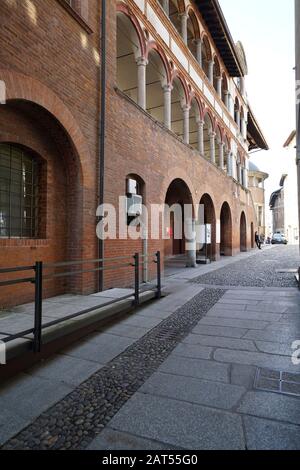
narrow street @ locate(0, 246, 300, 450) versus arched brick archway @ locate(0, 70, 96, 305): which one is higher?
arched brick archway @ locate(0, 70, 96, 305)

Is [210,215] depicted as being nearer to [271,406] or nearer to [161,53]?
[161,53]

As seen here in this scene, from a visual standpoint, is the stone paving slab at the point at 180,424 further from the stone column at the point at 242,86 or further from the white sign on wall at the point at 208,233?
the stone column at the point at 242,86

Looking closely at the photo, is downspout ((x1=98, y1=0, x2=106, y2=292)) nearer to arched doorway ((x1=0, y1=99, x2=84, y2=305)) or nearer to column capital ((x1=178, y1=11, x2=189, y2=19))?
arched doorway ((x1=0, y1=99, x2=84, y2=305))

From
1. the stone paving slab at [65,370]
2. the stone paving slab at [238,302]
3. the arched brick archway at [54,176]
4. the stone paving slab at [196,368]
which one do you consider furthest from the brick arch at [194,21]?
the stone paving slab at [65,370]

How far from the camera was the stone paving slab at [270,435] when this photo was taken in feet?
5.95

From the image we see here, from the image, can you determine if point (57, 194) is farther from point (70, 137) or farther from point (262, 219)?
point (262, 219)

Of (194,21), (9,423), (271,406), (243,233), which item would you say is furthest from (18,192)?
(243,233)

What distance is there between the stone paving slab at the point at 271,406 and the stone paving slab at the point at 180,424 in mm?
181

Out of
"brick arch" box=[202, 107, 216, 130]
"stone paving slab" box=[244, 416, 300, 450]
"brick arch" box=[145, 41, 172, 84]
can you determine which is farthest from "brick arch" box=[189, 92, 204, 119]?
"stone paving slab" box=[244, 416, 300, 450]

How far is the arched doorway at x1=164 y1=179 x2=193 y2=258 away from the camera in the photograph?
38.8ft

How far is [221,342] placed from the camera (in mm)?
3627

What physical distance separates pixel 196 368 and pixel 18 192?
3.76 metres

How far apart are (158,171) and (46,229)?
4.44 meters

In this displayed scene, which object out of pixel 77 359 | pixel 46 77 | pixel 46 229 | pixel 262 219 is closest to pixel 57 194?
pixel 46 229
